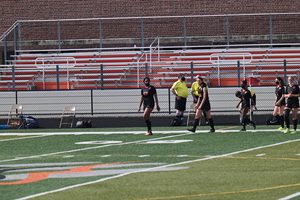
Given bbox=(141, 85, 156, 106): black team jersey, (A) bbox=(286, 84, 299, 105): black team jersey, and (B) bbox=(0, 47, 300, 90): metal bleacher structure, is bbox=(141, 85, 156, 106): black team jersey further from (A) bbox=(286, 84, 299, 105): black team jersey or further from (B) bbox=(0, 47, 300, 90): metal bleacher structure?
(B) bbox=(0, 47, 300, 90): metal bleacher structure

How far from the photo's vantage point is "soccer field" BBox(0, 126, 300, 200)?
8.34 metres

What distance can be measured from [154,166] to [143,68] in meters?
17.3

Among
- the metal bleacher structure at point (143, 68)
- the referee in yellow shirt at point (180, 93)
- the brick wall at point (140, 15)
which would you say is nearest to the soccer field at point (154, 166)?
the referee in yellow shirt at point (180, 93)

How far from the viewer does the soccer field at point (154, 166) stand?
27.3ft

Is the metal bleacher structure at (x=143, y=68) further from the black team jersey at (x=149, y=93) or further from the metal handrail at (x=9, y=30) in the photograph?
the black team jersey at (x=149, y=93)

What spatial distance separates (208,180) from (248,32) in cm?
2295

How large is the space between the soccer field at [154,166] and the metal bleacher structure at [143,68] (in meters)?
8.91

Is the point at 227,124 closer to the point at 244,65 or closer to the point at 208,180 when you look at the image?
the point at 244,65

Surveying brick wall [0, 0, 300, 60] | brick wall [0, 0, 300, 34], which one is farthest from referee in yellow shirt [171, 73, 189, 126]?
brick wall [0, 0, 300, 34]

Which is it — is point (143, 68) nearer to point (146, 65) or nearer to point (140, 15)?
point (146, 65)

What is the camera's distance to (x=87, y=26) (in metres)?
32.2

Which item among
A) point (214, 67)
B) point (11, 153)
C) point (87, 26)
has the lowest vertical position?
point (11, 153)

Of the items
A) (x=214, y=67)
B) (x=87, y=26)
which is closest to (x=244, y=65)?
(x=214, y=67)

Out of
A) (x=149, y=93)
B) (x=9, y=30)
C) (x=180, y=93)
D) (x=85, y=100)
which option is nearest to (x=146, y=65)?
(x=85, y=100)
